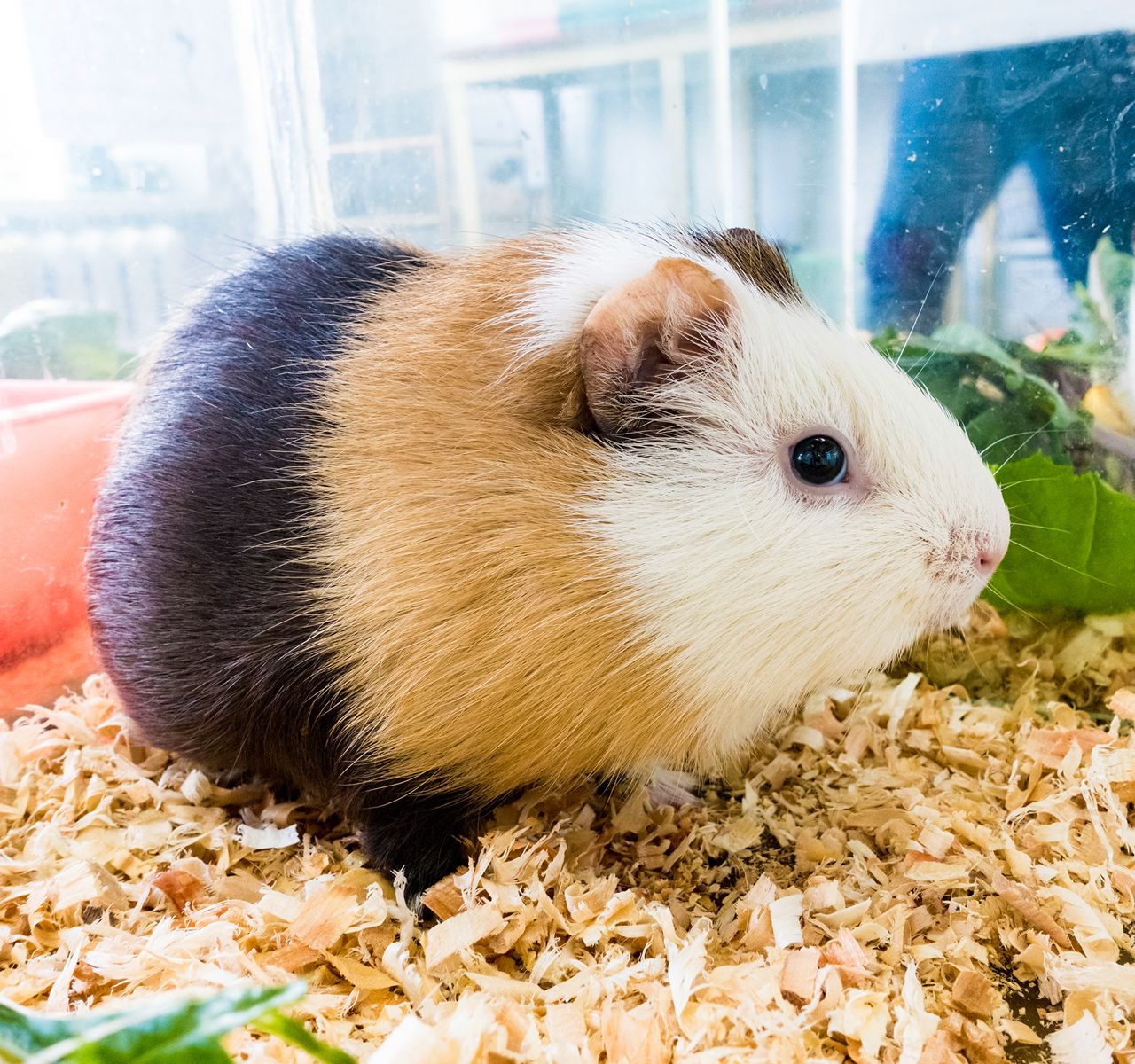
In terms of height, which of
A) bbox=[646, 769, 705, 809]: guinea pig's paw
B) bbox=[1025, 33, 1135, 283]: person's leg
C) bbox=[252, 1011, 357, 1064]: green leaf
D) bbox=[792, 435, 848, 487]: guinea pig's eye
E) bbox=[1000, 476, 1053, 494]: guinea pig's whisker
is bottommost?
bbox=[646, 769, 705, 809]: guinea pig's paw

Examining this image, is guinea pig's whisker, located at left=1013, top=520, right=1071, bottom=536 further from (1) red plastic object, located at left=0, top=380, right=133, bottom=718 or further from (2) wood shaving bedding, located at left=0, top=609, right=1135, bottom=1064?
(1) red plastic object, located at left=0, top=380, right=133, bottom=718

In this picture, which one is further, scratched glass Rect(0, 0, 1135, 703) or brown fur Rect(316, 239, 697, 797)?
scratched glass Rect(0, 0, 1135, 703)

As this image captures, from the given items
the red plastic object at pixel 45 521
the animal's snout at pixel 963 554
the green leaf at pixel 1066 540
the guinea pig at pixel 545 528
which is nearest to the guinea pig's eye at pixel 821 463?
the guinea pig at pixel 545 528

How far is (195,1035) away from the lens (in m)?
0.82

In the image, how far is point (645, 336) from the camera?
1.48m

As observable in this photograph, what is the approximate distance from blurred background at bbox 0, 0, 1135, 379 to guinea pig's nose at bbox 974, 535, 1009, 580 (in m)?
0.95

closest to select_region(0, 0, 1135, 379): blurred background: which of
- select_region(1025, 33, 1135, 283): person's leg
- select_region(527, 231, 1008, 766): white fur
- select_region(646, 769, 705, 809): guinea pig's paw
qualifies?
A: select_region(1025, 33, 1135, 283): person's leg

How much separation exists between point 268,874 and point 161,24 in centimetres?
198

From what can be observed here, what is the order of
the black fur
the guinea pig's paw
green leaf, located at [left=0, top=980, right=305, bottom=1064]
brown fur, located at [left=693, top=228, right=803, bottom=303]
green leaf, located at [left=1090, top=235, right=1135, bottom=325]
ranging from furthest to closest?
green leaf, located at [left=1090, top=235, right=1135, bottom=325], the guinea pig's paw, brown fur, located at [left=693, top=228, right=803, bottom=303], the black fur, green leaf, located at [left=0, top=980, right=305, bottom=1064]

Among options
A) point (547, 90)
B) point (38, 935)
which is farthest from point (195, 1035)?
point (547, 90)

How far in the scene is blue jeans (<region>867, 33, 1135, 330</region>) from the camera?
2.05 m

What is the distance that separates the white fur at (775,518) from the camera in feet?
4.84

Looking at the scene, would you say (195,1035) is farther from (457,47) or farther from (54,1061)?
(457,47)

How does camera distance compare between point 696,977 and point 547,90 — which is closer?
point 696,977
